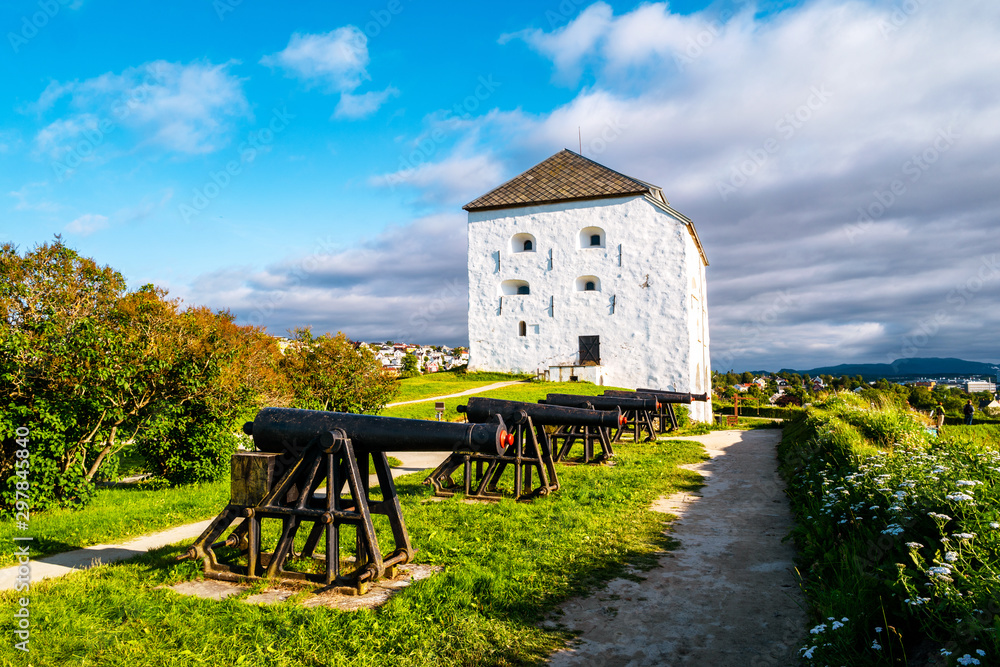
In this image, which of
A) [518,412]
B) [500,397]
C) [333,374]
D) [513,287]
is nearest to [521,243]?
[513,287]

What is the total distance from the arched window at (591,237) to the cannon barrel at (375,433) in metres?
27.9

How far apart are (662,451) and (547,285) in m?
19.2

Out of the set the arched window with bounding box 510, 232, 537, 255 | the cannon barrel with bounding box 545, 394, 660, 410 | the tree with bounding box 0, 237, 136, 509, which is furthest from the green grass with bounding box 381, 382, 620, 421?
the arched window with bounding box 510, 232, 537, 255

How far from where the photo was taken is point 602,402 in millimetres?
13594

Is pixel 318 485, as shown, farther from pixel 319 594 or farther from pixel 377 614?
pixel 377 614

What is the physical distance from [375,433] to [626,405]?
34.8 feet


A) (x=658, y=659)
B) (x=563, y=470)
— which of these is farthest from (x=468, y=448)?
(x=563, y=470)

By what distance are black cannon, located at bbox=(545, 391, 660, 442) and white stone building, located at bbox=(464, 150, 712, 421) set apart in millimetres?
12717

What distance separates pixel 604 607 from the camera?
427 centimetres

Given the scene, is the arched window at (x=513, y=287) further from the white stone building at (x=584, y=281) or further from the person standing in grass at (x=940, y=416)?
the person standing in grass at (x=940, y=416)

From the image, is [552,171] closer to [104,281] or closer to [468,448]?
[104,281]

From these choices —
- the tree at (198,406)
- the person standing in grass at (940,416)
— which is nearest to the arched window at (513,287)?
the person standing in grass at (940,416)

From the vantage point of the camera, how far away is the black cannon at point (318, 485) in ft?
15.1

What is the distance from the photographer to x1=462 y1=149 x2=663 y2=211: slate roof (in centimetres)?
3125
